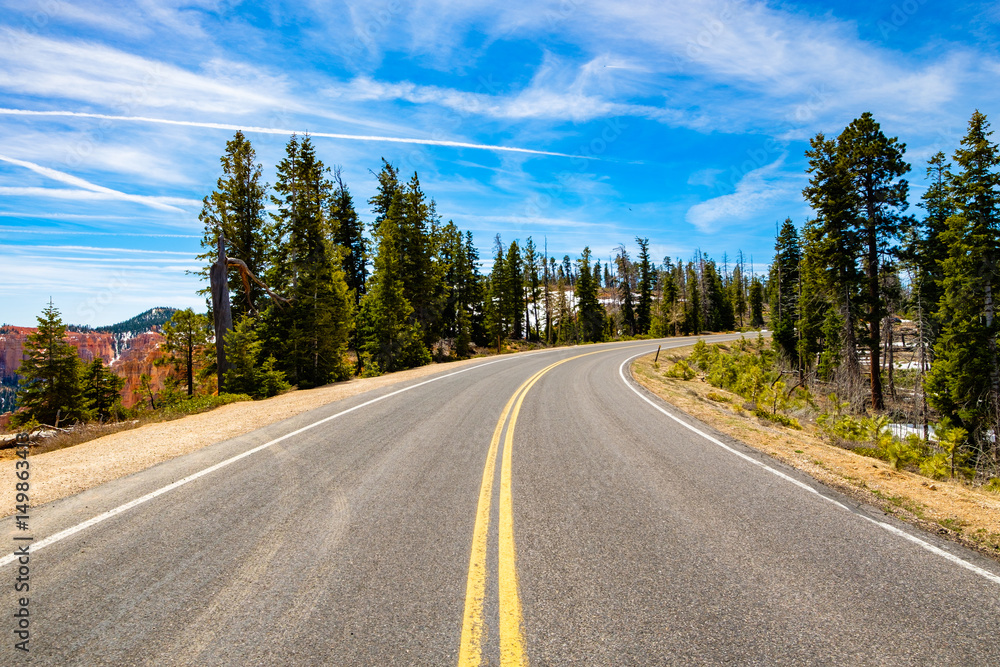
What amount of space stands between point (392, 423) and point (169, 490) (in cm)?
411

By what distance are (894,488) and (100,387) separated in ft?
84.6

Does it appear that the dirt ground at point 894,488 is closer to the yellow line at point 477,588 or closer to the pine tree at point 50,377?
the yellow line at point 477,588

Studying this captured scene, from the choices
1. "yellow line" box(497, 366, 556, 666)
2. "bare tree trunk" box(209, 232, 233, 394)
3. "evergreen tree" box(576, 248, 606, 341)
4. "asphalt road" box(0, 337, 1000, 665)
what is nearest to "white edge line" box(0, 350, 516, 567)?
"asphalt road" box(0, 337, 1000, 665)

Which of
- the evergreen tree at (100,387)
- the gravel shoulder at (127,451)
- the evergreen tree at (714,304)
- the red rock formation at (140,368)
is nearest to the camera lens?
the gravel shoulder at (127,451)

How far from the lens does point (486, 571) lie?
328cm

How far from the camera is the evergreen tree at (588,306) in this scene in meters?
61.3

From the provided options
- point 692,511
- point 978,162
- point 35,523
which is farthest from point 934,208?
point 35,523

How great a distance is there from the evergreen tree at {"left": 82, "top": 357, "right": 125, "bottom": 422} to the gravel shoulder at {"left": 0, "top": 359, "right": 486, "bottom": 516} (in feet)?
35.5

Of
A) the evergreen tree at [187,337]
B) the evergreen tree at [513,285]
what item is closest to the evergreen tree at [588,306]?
the evergreen tree at [513,285]

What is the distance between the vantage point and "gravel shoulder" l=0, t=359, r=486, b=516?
17.2ft

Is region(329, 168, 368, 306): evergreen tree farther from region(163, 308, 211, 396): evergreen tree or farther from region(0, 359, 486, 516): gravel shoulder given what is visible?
region(0, 359, 486, 516): gravel shoulder

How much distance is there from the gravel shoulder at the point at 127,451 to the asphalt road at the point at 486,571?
458mm

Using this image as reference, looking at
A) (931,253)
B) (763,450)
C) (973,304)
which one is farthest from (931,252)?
(763,450)

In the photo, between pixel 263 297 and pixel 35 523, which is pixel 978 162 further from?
pixel 263 297
